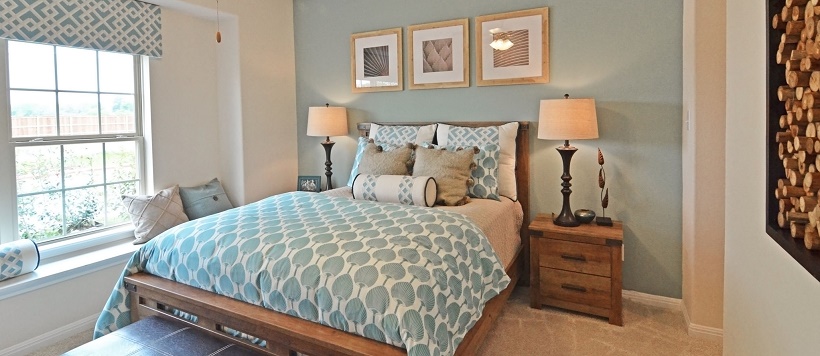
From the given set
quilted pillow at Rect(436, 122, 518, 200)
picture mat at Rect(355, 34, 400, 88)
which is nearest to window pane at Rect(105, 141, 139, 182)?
picture mat at Rect(355, 34, 400, 88)

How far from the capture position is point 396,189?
2826 mm

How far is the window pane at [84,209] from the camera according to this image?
302 cm

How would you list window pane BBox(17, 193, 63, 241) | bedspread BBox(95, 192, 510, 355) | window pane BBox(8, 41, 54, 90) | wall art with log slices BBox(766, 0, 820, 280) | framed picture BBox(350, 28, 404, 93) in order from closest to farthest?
1. wall art with log slices BBox(766, 0, 820, 280)
2. bedspread BBox(95, 192, 510, 355)
3. window pane BBox(8, 41, 54, 90)
4. window pane BBox(17, 193, 63, 241)
5. framed picture BBox(350, 28, 404, 93)

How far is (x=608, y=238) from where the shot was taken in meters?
2.63

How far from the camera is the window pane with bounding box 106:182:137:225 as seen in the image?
3277 millimetres

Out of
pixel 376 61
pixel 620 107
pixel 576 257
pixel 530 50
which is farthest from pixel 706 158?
pixel 376 61

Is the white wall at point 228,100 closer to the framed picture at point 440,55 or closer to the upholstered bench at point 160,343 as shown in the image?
the upholstered bench at point 160,343

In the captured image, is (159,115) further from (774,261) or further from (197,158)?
(774,261)

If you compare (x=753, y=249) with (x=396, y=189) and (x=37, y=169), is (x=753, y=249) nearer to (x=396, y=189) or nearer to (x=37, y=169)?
(x=396, y=189)

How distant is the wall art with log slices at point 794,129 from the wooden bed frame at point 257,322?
1.19m

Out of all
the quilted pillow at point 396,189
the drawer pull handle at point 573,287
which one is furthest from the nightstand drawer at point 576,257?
the quilted pillow at point 396,189

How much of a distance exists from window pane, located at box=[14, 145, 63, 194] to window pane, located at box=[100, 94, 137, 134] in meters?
0.39

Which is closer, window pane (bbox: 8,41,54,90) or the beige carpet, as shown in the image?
the beige carpet

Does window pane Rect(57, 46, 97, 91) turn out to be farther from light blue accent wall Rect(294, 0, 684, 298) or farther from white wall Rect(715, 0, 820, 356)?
white wall Rect(715, 0, 820, 356)
